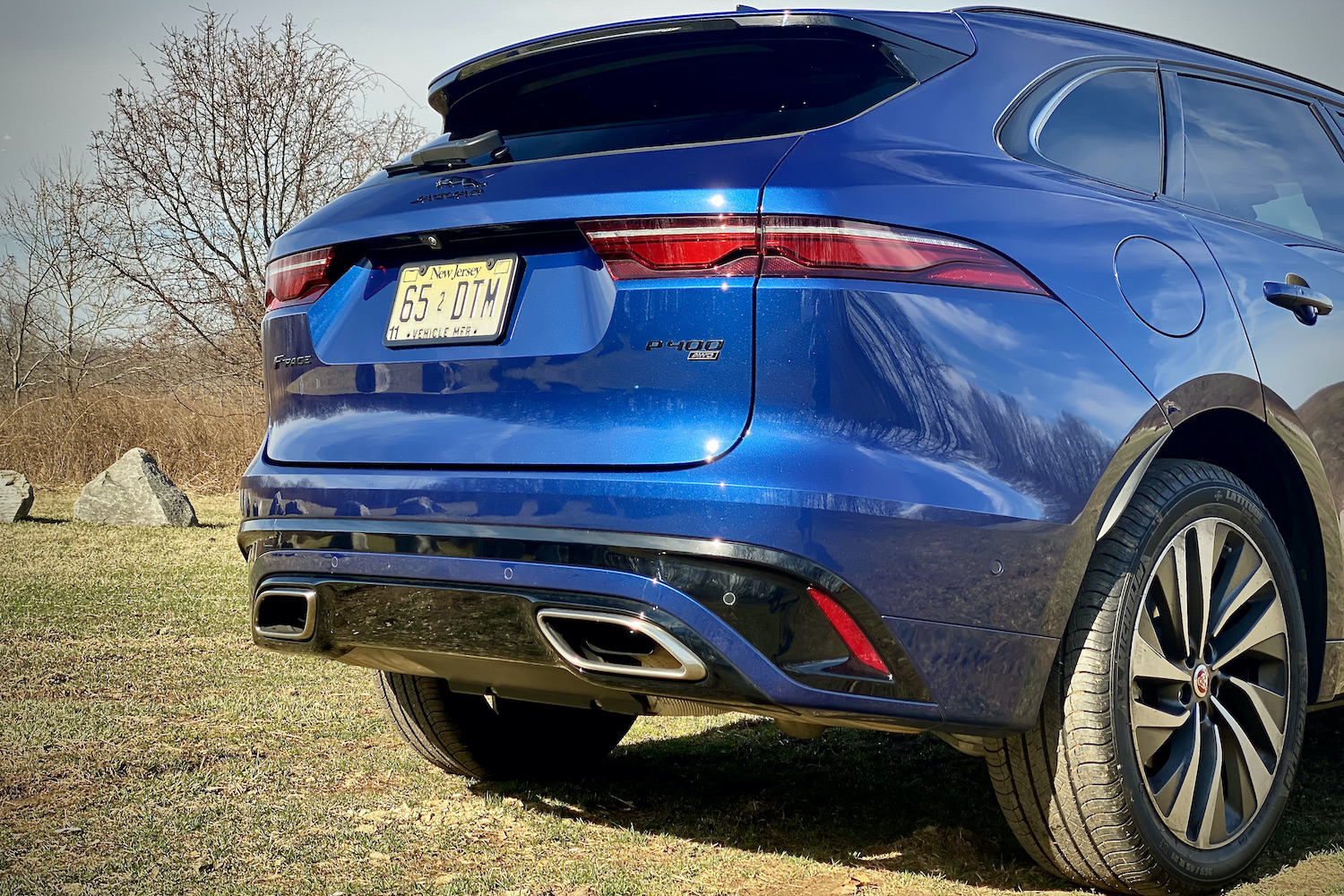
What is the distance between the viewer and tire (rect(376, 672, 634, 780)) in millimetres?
3443

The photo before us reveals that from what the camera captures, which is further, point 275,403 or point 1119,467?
point 275,403

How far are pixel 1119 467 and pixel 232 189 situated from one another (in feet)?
56.4

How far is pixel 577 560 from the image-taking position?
2.22 meters

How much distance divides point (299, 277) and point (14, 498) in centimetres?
898

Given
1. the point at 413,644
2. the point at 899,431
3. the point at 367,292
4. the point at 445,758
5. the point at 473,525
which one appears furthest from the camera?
the point at 445,758

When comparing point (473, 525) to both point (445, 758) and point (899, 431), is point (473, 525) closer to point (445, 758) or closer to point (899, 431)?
point (899, 431)

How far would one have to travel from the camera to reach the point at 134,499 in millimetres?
10664

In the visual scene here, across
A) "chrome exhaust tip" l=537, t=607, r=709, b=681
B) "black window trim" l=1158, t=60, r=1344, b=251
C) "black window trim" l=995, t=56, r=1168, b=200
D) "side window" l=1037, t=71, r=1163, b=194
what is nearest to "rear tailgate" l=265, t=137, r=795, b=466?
"chrome exhaust tip" l=537, t=607, r=709, b=681

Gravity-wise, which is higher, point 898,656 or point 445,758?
point 898,656

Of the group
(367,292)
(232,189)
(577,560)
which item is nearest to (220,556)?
(367,292)

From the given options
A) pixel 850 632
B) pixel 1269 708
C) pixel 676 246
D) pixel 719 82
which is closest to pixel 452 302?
pixel 676 246

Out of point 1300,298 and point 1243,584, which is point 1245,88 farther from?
point 1243,584

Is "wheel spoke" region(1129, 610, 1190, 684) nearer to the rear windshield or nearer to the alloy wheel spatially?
the alloy wheel

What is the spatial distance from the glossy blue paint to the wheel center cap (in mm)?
533
